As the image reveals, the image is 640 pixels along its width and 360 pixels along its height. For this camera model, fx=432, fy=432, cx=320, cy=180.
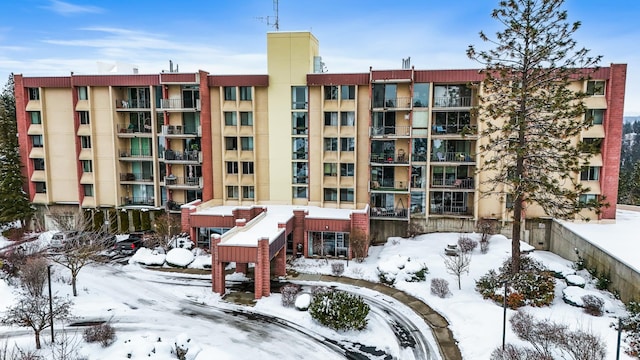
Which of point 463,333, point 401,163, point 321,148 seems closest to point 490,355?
point 463,333

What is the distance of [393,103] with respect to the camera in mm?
35500

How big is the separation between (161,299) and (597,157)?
1296 inches

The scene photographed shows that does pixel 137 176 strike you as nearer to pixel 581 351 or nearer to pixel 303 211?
pixel 303 211

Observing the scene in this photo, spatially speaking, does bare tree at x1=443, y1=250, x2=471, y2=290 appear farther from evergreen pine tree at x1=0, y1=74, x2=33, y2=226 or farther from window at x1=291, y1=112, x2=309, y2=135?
evergreen pine tree at x1=0, y1=74, x2=33, y2=226

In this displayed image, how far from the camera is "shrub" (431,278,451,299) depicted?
24.3 meters

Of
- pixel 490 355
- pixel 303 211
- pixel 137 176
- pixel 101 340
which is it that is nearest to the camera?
pixel 490 355

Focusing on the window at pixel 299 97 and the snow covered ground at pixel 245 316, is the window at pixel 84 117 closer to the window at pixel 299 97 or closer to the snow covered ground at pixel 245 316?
the snow covered ground at pixel 245 316

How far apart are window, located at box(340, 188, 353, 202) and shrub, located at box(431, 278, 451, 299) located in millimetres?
13668

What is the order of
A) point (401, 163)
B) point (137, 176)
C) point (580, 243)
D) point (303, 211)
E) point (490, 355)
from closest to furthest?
1. point (490, 355)
2. point (580, 243)
3. point (303, 211)
4. point (401, 163)
5. point (137, 176)

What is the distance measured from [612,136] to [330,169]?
71.6 ft

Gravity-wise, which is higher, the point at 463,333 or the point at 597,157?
the point at 597,157

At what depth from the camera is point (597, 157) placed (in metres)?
33.4

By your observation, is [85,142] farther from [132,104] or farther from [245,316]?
[245,316]

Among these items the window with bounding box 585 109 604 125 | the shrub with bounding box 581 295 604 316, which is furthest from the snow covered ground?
the window with bounding box 585 109 604 125
